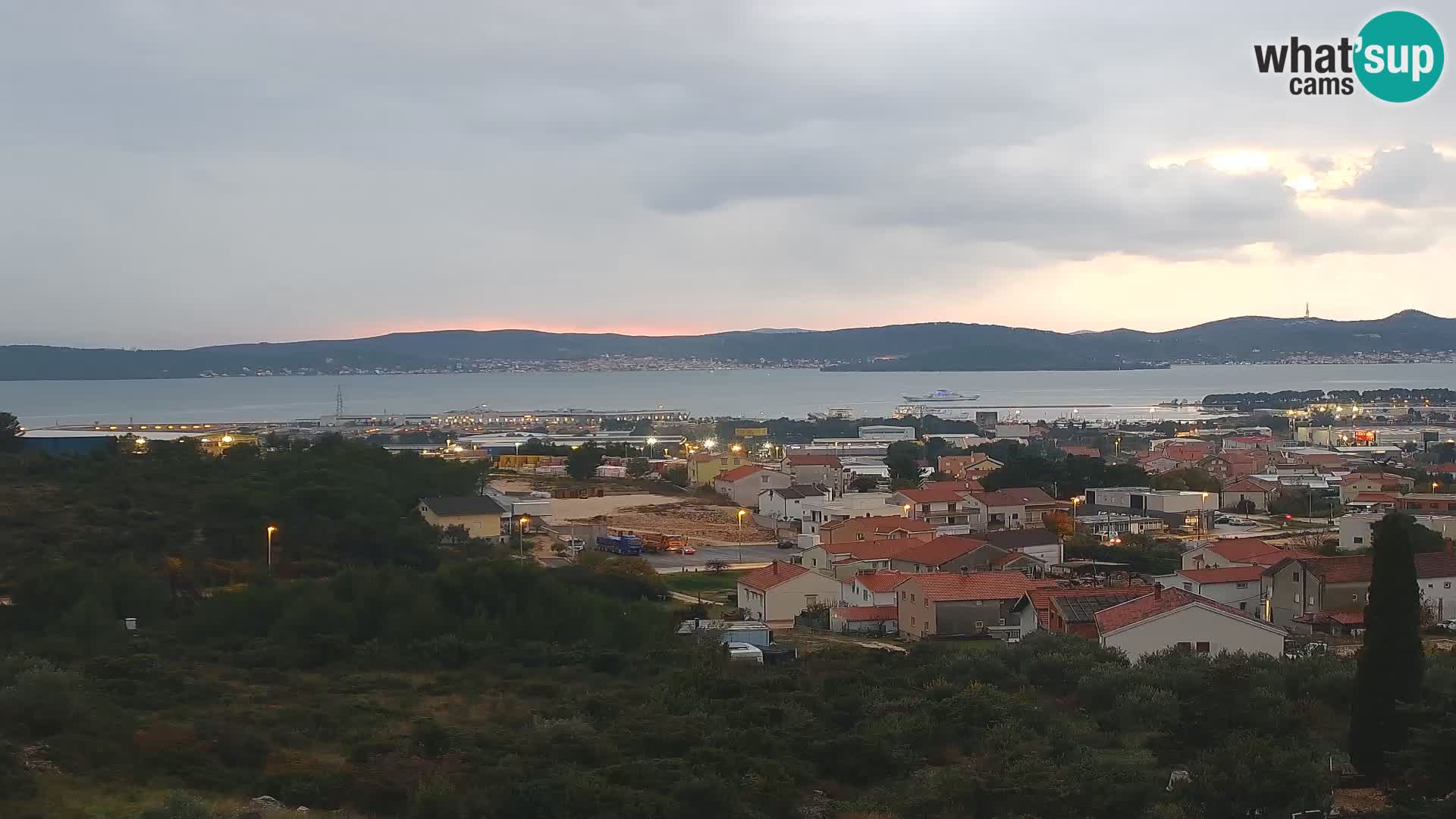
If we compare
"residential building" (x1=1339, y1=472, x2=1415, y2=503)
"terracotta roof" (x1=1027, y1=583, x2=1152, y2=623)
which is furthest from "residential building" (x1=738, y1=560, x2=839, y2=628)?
"residential building" (x1=1339, y1=472, x2=1415, y2=503)

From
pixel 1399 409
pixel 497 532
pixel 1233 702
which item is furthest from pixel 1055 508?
pixel 1399 409

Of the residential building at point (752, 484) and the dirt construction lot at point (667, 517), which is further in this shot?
the residential building at point (752, 484)

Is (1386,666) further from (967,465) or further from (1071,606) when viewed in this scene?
(967,465)

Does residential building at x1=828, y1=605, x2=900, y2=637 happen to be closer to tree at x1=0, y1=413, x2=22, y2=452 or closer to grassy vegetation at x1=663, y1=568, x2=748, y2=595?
grassy vegetation at x1=663, y1=568, x2=748, y2=595

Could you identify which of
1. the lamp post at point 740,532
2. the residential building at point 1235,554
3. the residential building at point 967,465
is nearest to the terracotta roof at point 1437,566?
the residential building at point 1235,554

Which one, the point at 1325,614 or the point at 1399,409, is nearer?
the point at 1325,614

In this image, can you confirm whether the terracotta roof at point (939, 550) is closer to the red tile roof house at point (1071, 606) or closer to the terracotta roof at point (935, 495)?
the red tile roof house at point (1071, 606)

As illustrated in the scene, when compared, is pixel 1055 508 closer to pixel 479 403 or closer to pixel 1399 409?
pixel 1399 409
